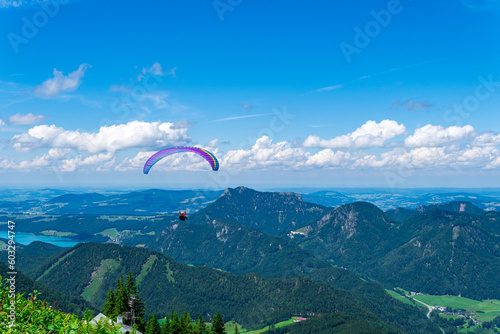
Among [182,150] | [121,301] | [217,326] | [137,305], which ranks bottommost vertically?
[217,326]

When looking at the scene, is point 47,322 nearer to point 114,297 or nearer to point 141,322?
point 141,322

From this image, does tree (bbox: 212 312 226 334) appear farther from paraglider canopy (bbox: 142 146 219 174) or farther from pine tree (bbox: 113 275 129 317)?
paraglider canopy (bbox: 142 146 219 174)

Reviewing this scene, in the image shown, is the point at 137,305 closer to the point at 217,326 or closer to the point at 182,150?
the point at 217,326

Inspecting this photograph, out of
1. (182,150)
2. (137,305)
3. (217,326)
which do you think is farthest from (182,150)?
(217,326)

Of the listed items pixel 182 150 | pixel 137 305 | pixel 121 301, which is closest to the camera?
pixel 182 150

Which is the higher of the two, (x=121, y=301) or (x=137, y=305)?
(x=121, y=301)

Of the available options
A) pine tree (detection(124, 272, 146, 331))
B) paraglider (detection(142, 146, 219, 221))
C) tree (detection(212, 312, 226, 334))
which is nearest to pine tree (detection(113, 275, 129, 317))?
pine tree (detection(124, 272, 146, 331))

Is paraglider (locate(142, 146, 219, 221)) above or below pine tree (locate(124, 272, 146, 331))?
above

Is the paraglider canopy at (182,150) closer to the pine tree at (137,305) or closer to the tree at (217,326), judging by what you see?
the pine tree at (137,305)

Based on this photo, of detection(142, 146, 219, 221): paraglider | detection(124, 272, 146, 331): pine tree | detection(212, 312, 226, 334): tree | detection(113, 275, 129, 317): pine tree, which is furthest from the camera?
detection(212, 312, 226, 334): tree
